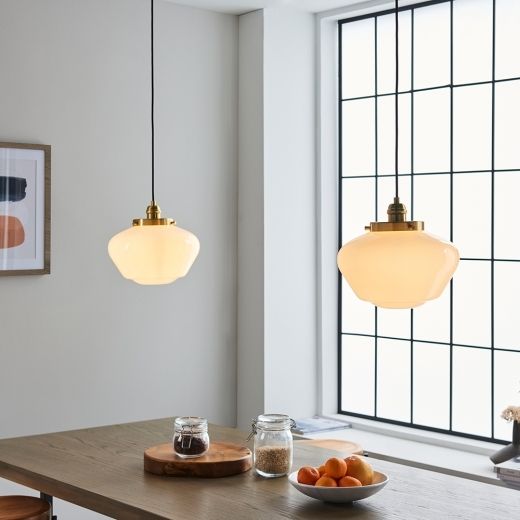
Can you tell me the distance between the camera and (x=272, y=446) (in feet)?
9.07

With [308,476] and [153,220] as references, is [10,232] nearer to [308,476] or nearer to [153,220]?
[153,220]

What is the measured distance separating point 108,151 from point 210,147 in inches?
24.2

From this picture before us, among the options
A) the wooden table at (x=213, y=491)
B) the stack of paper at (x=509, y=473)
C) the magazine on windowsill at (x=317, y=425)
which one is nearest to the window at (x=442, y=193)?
the magazine on windowsill at (x=317, y=425)

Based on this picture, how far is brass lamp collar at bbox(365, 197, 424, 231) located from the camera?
2.13m

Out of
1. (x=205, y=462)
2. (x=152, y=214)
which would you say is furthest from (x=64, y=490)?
(x=152, y=214)

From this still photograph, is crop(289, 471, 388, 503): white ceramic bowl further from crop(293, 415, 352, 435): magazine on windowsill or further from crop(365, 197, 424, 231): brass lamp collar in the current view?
crop(293, 415, 352, 435): magazine on windowsill

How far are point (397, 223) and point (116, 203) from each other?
2659 mm

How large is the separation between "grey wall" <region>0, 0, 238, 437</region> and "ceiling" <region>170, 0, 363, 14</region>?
0.08 metres

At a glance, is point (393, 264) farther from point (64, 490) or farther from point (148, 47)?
point (148, 47)

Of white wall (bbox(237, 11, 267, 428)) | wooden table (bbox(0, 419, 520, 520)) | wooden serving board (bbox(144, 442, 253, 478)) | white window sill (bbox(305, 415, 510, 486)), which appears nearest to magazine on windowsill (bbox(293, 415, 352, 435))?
white window sill (bbox(305, 415, 510, 486))

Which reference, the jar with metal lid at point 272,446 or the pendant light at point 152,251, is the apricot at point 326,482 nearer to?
the jar with metal lid at point 272,446

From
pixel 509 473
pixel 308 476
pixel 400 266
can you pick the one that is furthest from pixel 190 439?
pixel 509 473

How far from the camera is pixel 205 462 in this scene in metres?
2.80

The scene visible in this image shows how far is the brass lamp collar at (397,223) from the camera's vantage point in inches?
83.7
